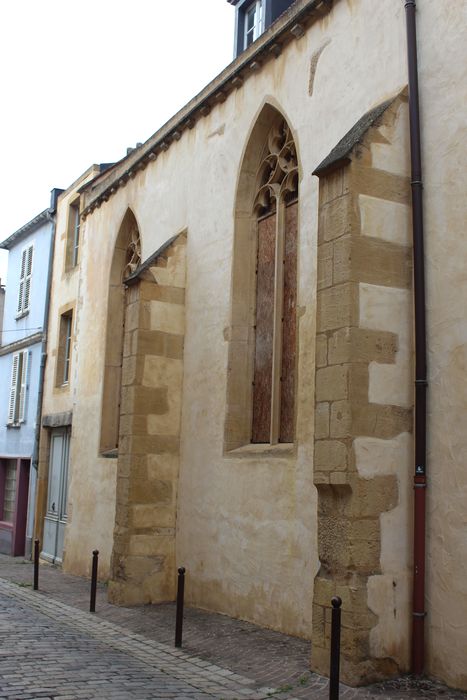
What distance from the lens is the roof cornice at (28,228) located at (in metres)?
18.6

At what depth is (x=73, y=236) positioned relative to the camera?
17.5 m

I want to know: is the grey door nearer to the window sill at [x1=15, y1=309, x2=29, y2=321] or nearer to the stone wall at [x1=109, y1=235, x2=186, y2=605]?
the window sill at [x1=15, y1=309, x2=29, y2=321]

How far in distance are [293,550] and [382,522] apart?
1.91 metres

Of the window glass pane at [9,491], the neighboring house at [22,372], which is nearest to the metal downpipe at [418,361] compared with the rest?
the neighboring house at [22,372]

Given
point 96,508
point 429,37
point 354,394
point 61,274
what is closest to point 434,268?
point 354,394

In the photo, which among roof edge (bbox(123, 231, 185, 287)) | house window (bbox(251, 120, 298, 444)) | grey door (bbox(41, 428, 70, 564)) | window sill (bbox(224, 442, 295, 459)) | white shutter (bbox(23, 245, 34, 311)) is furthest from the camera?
white shutter (bbox(23, 245, 34, 311))

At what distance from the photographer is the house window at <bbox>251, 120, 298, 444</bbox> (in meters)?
8.85

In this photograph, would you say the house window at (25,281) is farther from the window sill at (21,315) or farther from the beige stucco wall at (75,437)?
the beige stucco wall at (75,437)

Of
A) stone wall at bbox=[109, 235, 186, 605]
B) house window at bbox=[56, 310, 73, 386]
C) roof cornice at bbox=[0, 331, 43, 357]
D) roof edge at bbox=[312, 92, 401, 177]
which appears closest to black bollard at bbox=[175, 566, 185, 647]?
stone wall at bbox=[109, 235, 186, 605]

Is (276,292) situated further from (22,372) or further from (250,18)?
(22,372)

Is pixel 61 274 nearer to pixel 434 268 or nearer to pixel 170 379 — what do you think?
pixel 170 379

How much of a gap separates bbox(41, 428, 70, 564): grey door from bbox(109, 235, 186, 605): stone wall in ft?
18.2

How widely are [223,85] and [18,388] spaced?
11220 millimetres

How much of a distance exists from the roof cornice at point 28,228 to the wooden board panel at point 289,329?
10643 millimetres
